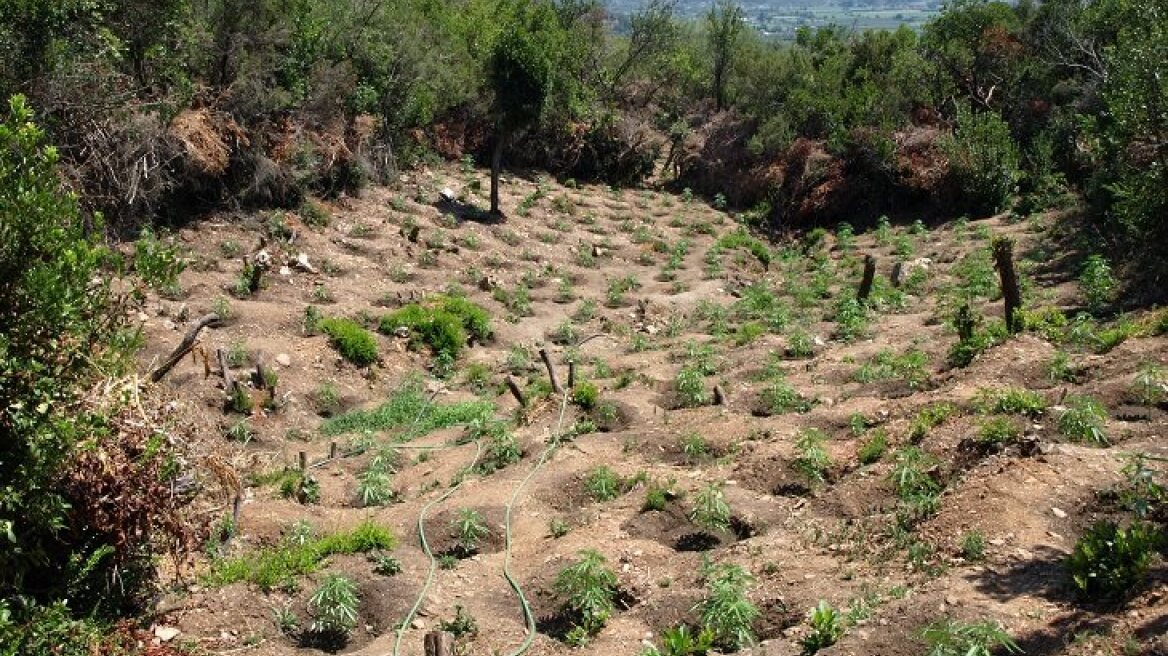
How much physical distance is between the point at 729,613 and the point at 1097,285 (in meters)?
9.38

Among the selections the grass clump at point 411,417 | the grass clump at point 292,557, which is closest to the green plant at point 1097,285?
the grass clump at point 411,417

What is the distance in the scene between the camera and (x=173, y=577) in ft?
24.2

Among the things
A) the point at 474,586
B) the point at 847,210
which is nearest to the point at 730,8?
the point at 847,210

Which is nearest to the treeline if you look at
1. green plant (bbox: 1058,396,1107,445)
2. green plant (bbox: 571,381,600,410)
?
green plant (bbox: 1058,396,1107,445)

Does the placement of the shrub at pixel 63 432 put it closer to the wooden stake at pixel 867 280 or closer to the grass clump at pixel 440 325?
the grass clump at pixel 440 325

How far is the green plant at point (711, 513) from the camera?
27.2 feet

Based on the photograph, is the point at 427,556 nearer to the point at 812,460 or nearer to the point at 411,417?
the point at 812,460

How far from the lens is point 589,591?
283 inches

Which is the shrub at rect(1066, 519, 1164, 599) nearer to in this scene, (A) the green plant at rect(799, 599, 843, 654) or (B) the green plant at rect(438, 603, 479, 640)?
(A) the green plant at rect(799, 599, 843, 654)

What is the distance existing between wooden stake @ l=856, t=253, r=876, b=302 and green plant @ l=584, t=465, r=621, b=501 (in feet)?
25.7

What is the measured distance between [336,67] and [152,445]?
1543 centimetres

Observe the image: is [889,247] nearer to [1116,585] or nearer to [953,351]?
[953,351]

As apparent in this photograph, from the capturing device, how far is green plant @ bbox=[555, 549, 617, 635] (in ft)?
23.4

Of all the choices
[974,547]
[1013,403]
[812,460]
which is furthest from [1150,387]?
[974,547]
